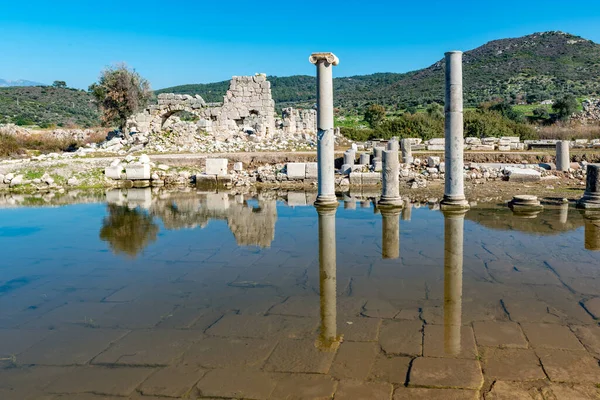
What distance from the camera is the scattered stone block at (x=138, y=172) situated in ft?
63.7

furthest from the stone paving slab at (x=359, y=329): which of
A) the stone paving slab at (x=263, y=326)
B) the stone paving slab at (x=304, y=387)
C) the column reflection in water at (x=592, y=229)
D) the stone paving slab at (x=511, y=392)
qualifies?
the column reflection in water at (x=592, y=229)

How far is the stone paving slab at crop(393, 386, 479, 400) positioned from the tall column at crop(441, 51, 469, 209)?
9.27 m

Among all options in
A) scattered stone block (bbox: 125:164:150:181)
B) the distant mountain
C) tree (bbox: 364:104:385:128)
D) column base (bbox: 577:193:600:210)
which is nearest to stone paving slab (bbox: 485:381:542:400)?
column base (bbox: 577:193:600:210)

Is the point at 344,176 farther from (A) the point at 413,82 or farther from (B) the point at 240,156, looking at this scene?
(A) the point at 413,82

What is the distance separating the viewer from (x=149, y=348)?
5047 millimetres

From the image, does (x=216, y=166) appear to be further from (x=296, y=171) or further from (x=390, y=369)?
(x=390, y=369)

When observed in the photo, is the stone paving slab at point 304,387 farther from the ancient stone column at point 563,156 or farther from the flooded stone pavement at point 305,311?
the ancient stone column at point 563,156

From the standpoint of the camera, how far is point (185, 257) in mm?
8500

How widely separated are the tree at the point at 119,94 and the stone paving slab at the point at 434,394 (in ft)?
105

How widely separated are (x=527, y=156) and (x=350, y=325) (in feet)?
57.2

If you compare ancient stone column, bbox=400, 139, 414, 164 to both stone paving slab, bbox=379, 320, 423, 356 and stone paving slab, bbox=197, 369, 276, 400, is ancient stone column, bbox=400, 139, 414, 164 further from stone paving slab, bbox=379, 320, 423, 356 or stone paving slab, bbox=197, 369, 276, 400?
stone paving slab, bbox=197, 369, 276, 400

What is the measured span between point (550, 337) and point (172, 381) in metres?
3.62

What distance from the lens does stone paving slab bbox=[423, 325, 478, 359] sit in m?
4.75

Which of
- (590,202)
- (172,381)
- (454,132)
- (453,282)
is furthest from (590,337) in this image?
(454,132)
